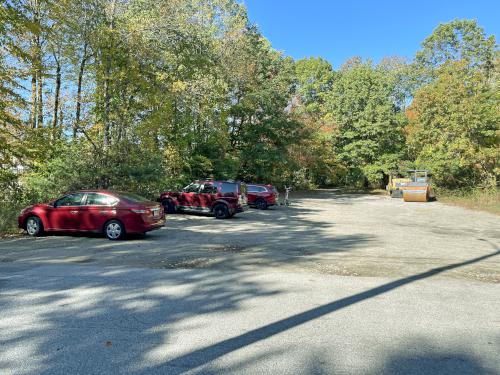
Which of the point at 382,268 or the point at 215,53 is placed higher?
the point at 215,53

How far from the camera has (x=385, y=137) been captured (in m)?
49.4

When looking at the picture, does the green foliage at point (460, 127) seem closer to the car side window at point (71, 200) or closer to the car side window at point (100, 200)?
the car side window at point (100, 200)

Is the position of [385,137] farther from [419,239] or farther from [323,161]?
[419,239]

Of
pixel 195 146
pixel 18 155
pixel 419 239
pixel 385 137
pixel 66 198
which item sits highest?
pixel 385 137

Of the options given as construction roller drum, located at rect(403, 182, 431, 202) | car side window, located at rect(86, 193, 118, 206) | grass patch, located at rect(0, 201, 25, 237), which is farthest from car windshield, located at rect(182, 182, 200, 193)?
construction roller drum, located at rect(403, 182, 431, 202)

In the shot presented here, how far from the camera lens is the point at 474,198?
34.7m

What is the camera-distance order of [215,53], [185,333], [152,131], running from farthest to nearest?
1. [215,53]
2. [152,131]
3. [185,333]

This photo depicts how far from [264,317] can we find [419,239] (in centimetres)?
1016

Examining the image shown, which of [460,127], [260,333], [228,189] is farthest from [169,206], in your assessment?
[460,127]

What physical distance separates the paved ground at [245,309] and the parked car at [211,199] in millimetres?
8298

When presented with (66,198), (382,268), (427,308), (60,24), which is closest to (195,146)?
(60,24)

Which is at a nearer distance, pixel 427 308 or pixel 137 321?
pixel 137 321

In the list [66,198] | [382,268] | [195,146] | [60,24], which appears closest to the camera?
[382,268]

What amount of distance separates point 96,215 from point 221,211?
7949 mm
